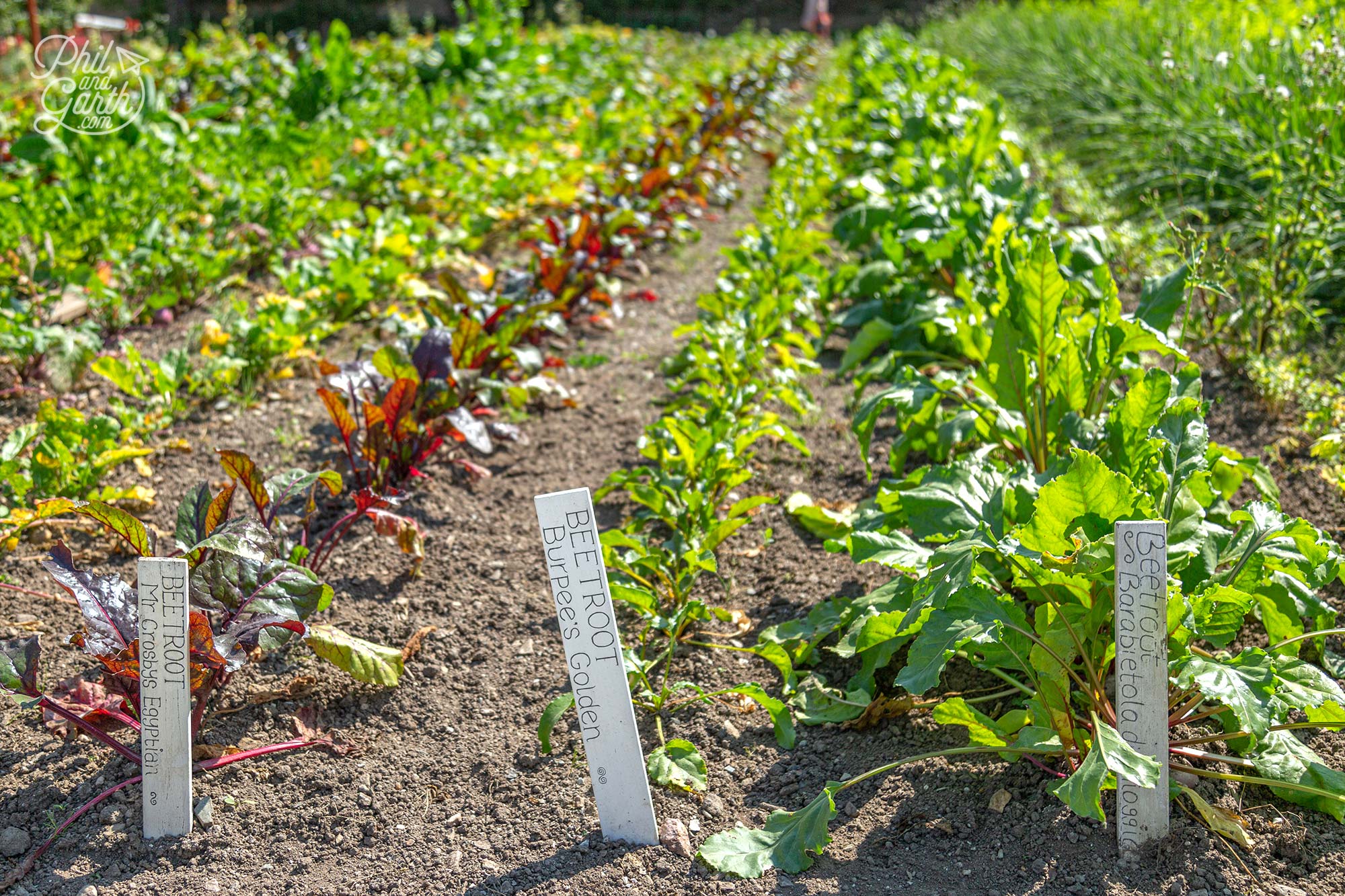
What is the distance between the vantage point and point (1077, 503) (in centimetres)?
179

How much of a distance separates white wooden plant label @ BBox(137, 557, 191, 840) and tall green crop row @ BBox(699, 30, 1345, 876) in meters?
0.99

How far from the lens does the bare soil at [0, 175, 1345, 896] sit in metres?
1.82

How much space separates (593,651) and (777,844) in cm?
50

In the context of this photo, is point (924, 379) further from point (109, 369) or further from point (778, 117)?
point (778, 117)


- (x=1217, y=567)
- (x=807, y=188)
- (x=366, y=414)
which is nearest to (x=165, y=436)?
(x=366, y=414)

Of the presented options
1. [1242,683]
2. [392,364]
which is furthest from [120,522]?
[1242,683]

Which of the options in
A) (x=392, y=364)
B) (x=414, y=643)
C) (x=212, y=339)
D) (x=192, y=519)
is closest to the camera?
(x=192, y=519)

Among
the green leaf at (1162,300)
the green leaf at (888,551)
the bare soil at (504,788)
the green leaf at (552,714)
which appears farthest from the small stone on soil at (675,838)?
the green leaf at (1162,300)

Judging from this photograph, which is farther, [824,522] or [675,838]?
[824,522]

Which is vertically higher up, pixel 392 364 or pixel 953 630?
pixel 392 364

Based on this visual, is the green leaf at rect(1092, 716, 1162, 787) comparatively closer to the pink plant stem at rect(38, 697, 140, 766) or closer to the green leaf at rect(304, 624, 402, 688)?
the green leaf at rect(304, 624, 402, 688)

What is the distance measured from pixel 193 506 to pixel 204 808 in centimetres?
66

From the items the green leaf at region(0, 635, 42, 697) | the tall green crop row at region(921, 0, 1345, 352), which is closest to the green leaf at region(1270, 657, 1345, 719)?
the tall green crop row at region(921, 0, 1345, 352)

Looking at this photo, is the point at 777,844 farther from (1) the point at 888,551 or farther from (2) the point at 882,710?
(1) the point at 888,551
